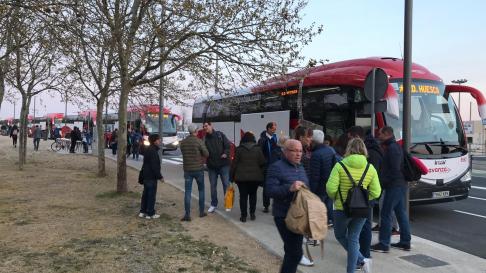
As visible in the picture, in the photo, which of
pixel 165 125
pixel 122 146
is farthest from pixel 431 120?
pixel 165 125

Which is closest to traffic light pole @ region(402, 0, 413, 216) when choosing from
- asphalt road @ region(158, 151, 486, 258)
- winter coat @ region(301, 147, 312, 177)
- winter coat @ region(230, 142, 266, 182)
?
asphalt road @ region(158, 151, 486, 258)

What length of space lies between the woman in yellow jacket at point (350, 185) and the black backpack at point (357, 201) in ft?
0.11

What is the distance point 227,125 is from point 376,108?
11.7m

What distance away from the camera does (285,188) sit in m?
4.38

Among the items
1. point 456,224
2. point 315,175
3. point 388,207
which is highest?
point 315,175

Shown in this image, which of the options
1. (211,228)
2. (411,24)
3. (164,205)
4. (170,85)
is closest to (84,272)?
(211,228)

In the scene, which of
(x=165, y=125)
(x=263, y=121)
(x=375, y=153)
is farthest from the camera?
(x=165, y=125)

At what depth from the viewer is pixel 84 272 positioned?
546 centimetres

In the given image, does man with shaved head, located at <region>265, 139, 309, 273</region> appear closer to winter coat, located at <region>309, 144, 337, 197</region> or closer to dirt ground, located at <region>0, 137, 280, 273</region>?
dirt ground, located at <region>0, 137, 280, 273</region>

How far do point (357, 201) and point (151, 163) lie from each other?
190 inches

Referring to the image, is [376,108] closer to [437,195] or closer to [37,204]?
[437,195]

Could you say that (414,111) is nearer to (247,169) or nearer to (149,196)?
(247,169)

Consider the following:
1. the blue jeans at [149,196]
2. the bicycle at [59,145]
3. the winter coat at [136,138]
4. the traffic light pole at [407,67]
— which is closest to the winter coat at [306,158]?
the traffic light pole at [407,67]

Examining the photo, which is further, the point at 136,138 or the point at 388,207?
the point at 136,138
